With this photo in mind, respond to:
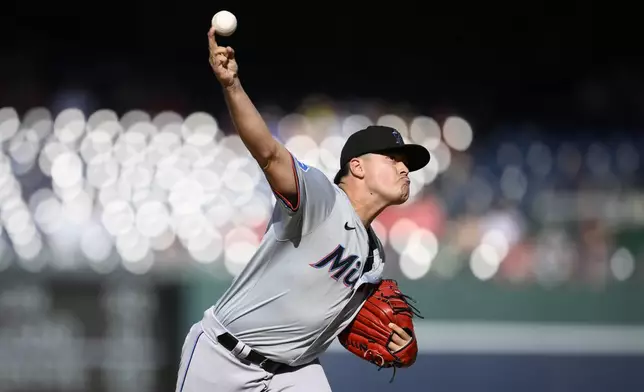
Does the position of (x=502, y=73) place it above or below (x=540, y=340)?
above

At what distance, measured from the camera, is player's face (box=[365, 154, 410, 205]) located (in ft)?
7.92

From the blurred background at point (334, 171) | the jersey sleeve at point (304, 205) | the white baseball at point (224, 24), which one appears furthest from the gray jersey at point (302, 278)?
the blurred background at point (334, 171)

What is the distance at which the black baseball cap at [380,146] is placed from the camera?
2.43 m

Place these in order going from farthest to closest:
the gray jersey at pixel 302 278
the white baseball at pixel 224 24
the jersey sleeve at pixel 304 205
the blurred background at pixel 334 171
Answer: the blurred background at pixel 334 171
the gray jersey at pixel 302 278
the jersey sleeve at pixel 304 205
the white baseball at pixel 224 24

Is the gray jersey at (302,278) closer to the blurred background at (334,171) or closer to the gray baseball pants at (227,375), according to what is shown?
the gray baseball pants at (227,375)

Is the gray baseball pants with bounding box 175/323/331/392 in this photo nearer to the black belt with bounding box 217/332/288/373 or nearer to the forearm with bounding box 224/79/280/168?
the black belt with bounding box 217/332/288/373

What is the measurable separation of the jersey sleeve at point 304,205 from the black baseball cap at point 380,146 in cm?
20

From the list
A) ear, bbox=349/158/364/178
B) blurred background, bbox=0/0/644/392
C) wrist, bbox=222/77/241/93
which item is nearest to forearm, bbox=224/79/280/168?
wrist, bbox=222/77/241/93

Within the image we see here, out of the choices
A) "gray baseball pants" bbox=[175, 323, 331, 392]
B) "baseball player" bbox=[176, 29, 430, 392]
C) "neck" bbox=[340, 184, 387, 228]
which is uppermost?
"neck" bbox=[340, 184, 387, 228]

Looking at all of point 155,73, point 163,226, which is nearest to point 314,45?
point 155,73

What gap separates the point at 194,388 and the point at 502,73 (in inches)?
267

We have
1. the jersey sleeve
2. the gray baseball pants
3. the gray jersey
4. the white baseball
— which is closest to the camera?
the white baseball

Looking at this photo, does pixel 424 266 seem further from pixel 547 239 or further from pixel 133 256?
pixel 133 256

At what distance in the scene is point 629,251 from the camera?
20.5 ft
